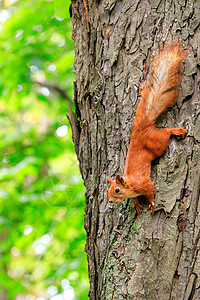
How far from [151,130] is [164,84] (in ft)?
0.73

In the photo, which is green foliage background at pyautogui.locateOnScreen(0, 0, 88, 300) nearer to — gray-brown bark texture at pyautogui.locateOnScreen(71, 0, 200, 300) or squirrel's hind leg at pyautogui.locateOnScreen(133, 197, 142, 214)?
gray-brown bark texture at pyautogui.locateOnScreen(71, 0, 200, 300)

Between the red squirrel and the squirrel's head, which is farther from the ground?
the red squirrel

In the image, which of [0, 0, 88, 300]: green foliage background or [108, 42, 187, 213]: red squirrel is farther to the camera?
[0, 0, 88, 300]: green foliage background

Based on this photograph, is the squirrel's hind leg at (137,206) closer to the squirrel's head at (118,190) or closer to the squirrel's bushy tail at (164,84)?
the squirrel's head at (118,190)

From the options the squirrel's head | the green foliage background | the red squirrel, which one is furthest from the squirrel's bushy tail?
the green foliage background

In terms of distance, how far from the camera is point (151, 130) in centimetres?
141

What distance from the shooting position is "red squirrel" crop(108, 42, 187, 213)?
1.38 m

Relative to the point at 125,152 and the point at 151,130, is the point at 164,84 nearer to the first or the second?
the point at 151,130

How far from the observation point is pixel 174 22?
146 cm

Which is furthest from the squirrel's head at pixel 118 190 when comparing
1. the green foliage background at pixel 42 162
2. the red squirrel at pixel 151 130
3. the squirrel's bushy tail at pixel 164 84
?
the green foliage background at pixel 42 162

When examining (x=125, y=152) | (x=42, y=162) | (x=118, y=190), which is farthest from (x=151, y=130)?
(x=42, y=162)

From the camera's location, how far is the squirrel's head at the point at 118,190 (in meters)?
1.40

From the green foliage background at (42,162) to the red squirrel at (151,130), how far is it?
1.46m

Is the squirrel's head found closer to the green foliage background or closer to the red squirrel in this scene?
the red squirrel
